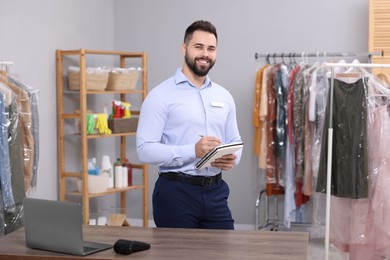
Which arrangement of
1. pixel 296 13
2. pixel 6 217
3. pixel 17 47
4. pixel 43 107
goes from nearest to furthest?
pixel 6 217 < pixel 17 47 < pixel 43 107 < pixel 296 13

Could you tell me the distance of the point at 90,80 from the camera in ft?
18.6

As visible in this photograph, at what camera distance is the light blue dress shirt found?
3.59 meters

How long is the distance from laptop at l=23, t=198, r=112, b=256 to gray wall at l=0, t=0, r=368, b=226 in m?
2.63

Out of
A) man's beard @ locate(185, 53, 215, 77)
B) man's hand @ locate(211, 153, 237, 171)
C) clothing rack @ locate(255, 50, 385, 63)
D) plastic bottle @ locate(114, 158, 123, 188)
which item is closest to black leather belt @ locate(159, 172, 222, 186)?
man's hand @ locate(211, 153, 237, 171)

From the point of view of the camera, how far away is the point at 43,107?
5.56m

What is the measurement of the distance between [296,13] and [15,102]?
2.77 m

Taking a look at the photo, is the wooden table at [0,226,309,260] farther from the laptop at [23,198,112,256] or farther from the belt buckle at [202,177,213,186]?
the belt buckle at [202,177,213,186]

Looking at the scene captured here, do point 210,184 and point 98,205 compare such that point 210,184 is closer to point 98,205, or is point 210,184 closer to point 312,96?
point 312,96

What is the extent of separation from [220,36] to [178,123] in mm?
2919

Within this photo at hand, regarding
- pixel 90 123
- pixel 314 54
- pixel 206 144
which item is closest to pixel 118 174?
pixel 90 123

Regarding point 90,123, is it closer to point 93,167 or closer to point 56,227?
point 93,167

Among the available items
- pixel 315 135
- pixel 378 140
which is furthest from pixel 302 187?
pixel 378 140

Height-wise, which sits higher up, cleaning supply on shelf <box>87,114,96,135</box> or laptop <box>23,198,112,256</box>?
cleaning supply on shelf <box>87,114,96,135</box>

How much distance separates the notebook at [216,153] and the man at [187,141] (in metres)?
0.11
